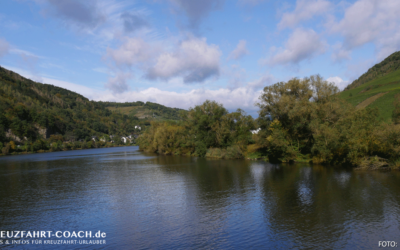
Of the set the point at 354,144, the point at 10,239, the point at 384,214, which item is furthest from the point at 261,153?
the point at 10,239

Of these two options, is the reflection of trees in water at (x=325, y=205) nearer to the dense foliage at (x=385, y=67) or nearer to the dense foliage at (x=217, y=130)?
the dense foliage at (x=217, y=130)

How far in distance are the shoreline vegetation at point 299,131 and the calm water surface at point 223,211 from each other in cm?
473

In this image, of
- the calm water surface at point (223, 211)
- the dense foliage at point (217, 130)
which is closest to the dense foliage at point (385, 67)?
the dense foliage at point (217, 130)

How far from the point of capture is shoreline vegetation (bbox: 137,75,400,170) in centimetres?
3738

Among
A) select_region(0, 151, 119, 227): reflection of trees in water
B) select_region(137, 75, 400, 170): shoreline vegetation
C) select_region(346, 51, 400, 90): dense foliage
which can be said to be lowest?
select_region(0, 151, 119, 227): reflection of trees in water

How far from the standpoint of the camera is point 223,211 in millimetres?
20953

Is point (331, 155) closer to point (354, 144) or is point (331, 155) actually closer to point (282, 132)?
point (354, 144)

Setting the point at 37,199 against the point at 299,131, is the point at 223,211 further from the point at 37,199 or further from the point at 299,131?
the point at 299,131

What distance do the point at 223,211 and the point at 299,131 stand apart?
127 feet

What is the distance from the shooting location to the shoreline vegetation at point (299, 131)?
123ft

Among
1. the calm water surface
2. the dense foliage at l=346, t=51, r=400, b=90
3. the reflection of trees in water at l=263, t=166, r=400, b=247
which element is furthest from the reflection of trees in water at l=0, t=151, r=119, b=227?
the dense foliage at l=346, t=51, r=400, b=90

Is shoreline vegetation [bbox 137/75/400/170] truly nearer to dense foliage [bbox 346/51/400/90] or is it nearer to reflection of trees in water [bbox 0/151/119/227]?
reflection of trees in water [bbox 0/151/119/227]

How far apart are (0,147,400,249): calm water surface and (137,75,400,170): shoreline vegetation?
4.73m

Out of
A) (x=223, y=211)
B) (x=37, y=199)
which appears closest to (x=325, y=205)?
(x=223, y=211)
